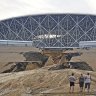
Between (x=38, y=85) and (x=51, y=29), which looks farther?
(x=51, y=29)

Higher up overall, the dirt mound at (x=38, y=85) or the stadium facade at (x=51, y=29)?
the stadium facade at (x=51, y=29)

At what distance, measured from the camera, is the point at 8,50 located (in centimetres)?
6506

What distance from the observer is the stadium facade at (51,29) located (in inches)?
3812

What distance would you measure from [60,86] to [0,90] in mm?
4881

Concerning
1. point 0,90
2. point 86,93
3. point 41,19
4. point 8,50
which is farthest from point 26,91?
point 41,19

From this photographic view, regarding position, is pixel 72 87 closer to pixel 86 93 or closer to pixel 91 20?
pixel 86 93

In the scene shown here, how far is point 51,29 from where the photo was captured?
324 feet

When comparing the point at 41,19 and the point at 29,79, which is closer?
the point at 29,79

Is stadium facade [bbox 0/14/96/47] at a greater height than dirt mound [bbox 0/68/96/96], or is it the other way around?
stadium facade [bbox 0/14/96/47]

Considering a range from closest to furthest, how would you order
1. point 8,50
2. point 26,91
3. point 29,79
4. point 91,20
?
1. point 26,91
2. point 29,79
3. point 8,50
4. point 91,20

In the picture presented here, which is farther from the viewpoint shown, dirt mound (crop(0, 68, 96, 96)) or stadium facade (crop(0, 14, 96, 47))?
stadium facade (crop(0, 14, 96, 47))

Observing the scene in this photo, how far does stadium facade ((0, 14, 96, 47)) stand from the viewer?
318 feet

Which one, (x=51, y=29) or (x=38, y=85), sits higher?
(x=51, y=29)

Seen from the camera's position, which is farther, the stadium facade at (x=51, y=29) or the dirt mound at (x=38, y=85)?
the stadium facade at (x=51, y=29)
